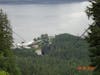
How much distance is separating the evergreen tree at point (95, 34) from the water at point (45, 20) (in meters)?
89.3

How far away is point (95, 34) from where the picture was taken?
946 cm

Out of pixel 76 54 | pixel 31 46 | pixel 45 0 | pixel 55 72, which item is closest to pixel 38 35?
pixel 31 46

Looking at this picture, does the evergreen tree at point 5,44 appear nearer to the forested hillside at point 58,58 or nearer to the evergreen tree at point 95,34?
the evergreen tree at point 95,34

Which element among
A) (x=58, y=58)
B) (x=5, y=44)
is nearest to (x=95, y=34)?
(x=5, y=44)

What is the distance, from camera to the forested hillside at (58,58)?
91.5 m

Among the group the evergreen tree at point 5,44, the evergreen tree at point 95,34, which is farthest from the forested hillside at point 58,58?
the evergreen tree at point 95,34

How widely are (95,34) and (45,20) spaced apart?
132437 mm

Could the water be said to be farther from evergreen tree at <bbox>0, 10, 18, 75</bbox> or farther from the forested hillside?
evergreen tree at <bbox>0, 10, 18, 75</bbox>

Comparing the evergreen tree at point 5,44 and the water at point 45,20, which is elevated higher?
the evergreen tree at point 5,44

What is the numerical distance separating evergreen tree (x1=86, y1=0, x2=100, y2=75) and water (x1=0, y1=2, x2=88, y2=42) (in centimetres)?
8930

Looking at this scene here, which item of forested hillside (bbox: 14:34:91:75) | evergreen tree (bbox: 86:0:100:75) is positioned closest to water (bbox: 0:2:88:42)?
forested hillside (bbox: 14:34:91:75)

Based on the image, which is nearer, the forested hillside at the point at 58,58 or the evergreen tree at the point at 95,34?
the evergreen tree at the point at 95,34

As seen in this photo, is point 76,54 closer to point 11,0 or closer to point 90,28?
point 11,0

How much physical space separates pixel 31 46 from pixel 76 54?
605 inches
